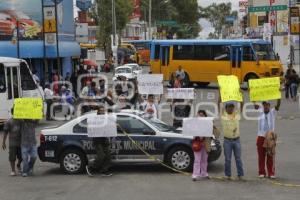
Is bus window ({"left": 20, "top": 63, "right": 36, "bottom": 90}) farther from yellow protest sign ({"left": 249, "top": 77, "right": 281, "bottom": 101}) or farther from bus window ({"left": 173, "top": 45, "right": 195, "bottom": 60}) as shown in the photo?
bus window ({"left": 173, "top": 45, "right": 195, "bottom": 60})

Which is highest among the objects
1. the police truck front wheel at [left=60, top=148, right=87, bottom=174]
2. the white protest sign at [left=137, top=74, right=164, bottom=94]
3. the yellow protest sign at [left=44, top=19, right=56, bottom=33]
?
the yellow protest sign at [left=44, top=19, right=56, bottom=33]

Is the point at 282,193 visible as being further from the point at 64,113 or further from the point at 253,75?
the point at 253,75

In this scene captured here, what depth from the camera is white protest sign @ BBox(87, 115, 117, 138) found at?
14203 millimetres

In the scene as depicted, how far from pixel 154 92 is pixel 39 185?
8.94 metres

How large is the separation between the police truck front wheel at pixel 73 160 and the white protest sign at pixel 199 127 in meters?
2.52

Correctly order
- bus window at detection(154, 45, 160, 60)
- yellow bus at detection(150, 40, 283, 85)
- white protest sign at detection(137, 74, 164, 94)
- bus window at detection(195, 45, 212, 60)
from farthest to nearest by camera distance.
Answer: bus window at detection(154, 45, 160, 60) < bus window at detection(195, 45, 212, 60) < yellow bus at detection(150, 40, 283, 85) < white protest sign at detection(137, 74, 164, 94)

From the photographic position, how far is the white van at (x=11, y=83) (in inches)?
939

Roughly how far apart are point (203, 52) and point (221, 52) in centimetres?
134

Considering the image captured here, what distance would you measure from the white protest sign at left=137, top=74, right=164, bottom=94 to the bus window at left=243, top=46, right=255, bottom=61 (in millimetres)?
16939

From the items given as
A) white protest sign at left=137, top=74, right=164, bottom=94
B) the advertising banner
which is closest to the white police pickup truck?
white protest sign at left=137, top=74, right=164, bottom=94

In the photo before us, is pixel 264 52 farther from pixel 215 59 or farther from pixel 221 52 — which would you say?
pixel 215 59

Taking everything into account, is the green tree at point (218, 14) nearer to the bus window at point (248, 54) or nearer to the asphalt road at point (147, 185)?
the bus window at point (248, 54)

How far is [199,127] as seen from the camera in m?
13.8

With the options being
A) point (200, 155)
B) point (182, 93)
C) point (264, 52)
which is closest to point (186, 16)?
point (264, 52)
